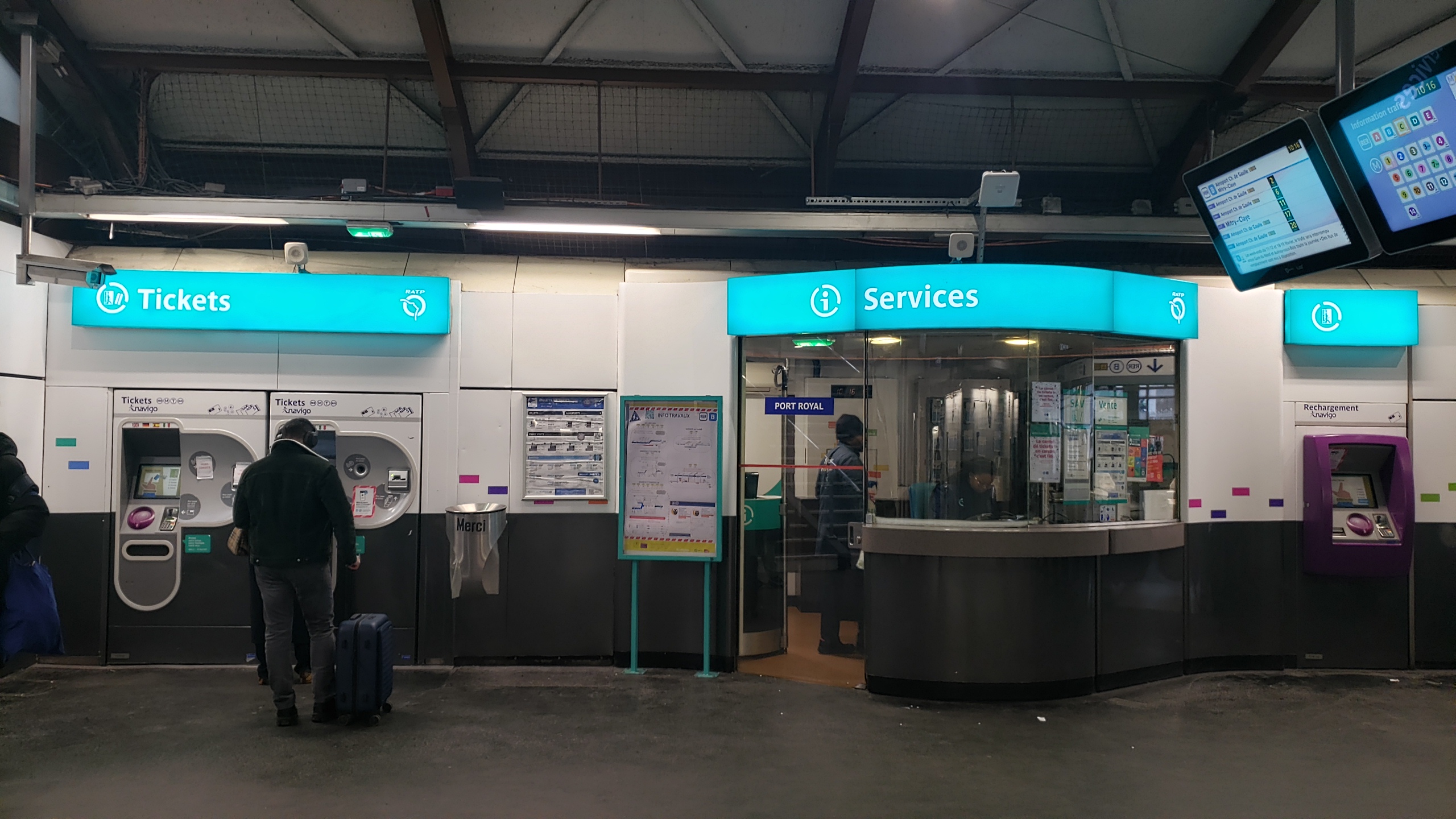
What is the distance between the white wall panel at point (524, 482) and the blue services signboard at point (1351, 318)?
195 inches

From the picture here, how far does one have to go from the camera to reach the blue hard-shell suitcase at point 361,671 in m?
4.82

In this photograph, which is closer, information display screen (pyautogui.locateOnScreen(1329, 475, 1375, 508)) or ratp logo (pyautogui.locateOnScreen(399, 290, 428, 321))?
ratp logo (pyautogui.locateOnScreen(399, 290, 428, 321))

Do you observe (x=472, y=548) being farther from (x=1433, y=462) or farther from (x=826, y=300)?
(x=1433, y=462)

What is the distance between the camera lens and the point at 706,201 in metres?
7.12

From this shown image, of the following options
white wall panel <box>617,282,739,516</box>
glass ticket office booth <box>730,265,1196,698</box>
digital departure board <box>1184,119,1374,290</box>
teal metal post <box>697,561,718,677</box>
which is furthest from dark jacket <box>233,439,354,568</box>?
Result: digital departure board <box>1184,119,1374,290</box>

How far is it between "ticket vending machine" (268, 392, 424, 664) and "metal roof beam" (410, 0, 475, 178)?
191cm

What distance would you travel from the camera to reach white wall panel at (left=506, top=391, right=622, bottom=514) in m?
6.12

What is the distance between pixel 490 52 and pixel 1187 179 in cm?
473

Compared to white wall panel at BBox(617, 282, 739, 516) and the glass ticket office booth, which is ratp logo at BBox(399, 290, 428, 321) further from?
the glass ticket office booth

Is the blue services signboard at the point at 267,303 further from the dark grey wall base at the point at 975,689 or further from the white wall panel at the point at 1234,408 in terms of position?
the white wall panel at the point at 1234,408

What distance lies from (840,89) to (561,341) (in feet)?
8.88

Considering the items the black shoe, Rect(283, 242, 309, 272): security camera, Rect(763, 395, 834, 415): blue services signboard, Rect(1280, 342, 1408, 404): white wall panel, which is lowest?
the black shoe

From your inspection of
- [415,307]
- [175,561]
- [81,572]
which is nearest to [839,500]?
[415,307]

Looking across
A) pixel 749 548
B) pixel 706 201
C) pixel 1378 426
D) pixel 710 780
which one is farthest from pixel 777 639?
pixel 1378 426
